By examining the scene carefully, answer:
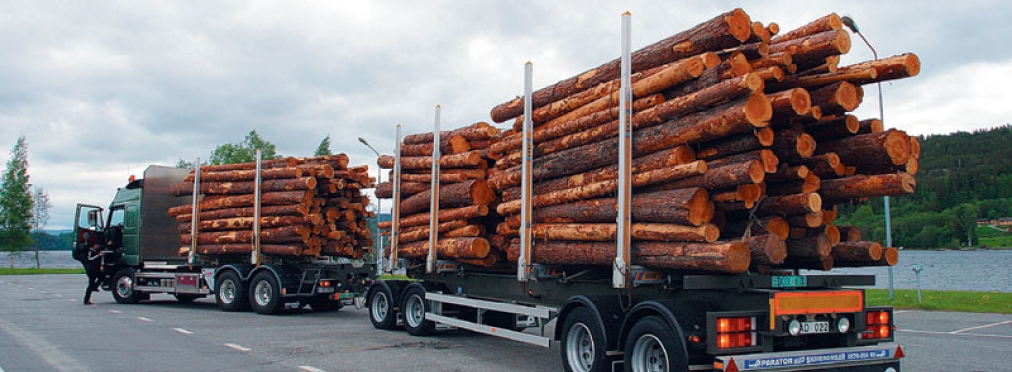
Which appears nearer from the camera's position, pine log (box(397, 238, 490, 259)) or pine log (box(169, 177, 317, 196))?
pine log (box(397, 238, 490, 259))

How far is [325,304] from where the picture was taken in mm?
18641

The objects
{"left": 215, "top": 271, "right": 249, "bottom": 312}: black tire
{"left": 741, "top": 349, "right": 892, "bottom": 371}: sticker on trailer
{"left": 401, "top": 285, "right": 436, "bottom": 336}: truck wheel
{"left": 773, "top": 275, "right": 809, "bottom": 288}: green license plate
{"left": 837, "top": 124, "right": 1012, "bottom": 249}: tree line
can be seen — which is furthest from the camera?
{"left": 837, "top": 124, "right": 1012, "bottom": 249}: tree line

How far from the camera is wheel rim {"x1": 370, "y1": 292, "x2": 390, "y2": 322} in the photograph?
14023mm

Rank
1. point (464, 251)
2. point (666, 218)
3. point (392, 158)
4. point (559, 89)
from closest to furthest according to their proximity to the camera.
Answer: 1. point (666, 218)
2. point (559, 89)
3. point (464, 251)
4. point (392, 158)

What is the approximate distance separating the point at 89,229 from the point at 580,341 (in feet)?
57.2

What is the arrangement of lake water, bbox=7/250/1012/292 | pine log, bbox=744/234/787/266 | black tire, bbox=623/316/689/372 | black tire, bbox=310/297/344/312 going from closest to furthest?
1. black tire, bbox=623/316/689/372
2. pine log, bbox=744/234/787/266
3. black tire, bbox=310/297/344/312
4. lake water, bbox=7/250/1012/292

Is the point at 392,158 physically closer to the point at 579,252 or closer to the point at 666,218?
the point at 579,252

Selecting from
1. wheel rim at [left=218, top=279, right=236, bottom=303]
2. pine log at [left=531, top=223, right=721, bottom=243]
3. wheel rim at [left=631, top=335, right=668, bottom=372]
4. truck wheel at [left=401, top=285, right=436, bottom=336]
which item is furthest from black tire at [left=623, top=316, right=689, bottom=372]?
wheel rim at [left=218, top=279, right=236, bottom=303]

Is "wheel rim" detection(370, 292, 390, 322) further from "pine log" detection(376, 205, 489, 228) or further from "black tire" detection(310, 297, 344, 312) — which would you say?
"black tire" detection(310, 297, 344, 312)

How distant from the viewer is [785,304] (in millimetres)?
6812

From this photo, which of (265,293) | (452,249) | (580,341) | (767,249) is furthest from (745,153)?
(265,293)

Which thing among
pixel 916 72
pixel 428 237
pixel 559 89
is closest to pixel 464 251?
pixel 428 237

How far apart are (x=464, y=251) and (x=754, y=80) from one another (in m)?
5.49

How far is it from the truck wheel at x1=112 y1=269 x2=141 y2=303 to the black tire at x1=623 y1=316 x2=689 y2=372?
16717 millimetres
